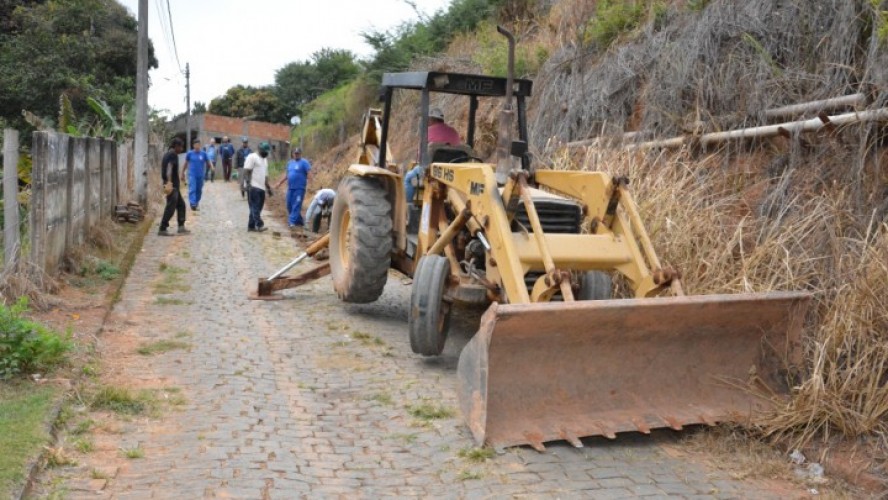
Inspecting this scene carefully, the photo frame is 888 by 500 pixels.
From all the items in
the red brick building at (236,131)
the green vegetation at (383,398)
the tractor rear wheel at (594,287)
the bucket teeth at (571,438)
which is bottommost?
the green vegetation at (383,398)

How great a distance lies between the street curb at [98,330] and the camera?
4926 mm

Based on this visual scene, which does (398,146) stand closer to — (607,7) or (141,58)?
(141,58)

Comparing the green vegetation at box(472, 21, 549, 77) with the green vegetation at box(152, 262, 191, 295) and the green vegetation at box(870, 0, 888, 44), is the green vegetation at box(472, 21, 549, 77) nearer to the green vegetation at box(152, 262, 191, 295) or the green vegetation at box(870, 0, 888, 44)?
the green vegetation at box(152, 262, 191, 295)

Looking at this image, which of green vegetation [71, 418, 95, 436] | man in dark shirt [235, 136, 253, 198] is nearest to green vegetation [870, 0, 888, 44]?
green vegetation [71, 418, 95, 436]

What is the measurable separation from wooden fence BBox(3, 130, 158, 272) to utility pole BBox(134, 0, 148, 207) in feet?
12.6

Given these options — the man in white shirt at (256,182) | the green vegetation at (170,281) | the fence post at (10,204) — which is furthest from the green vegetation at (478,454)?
the man in white shirt at (256,182)

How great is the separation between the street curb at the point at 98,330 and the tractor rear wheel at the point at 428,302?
2.52m

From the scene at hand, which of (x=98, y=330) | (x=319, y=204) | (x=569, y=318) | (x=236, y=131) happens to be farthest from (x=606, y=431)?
(x=236, y=131)

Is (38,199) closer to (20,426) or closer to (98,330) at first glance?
(98,330)

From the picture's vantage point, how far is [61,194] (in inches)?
435

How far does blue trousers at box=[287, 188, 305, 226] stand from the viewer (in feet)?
58.9

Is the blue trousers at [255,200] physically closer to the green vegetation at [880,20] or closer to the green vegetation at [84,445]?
the green vegetation at [880,20]

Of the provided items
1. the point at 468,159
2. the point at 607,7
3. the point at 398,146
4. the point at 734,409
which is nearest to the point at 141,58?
the point at 398,146

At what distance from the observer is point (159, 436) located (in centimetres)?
593
